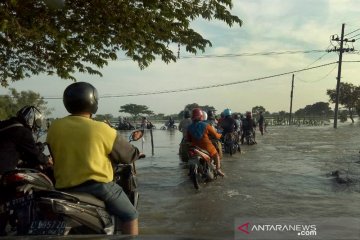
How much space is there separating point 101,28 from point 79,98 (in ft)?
23.0

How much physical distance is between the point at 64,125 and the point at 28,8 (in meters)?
6.79

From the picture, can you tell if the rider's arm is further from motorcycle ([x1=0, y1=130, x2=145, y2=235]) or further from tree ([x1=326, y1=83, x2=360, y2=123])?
tree ([x1=326, y1=83, x2=360, y2=123])

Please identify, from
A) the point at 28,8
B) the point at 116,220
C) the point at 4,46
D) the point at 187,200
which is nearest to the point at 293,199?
the point at 187,200

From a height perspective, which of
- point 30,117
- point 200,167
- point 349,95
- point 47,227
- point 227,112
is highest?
point 349,95

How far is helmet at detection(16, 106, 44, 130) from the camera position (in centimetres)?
536

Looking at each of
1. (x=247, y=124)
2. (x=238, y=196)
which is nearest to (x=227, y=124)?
(x=247, y=124)

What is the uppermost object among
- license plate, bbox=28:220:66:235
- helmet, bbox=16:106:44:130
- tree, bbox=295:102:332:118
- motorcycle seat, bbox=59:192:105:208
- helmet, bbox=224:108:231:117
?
tree, bbox=295:102:332:118

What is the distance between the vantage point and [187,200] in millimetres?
8391

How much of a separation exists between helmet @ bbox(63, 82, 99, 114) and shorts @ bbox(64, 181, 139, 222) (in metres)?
0.72

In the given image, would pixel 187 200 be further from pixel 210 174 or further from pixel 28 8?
pixel 28 8

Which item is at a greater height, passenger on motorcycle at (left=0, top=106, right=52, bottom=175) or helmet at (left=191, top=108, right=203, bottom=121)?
helmet at (left=191, top=108, right=203, bottom=121)

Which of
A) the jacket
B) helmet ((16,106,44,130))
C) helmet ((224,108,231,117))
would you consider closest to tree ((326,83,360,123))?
helmet ((224,108,231,117))

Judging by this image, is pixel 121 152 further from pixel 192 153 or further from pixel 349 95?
pixel 349 95

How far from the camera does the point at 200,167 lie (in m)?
10.0
